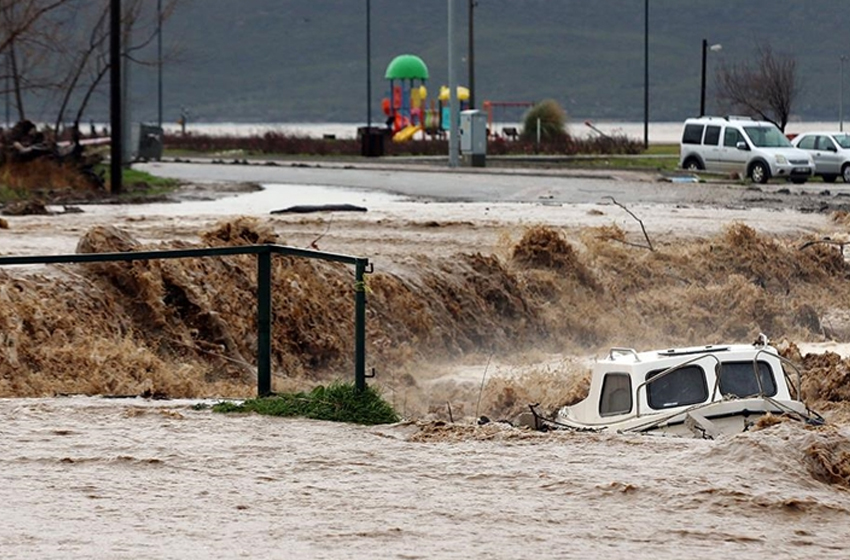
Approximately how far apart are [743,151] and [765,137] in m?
0.77

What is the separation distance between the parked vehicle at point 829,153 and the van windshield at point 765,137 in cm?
80

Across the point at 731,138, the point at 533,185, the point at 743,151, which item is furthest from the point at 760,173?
the point at 533,185

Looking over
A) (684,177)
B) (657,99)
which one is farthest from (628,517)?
(657,99)

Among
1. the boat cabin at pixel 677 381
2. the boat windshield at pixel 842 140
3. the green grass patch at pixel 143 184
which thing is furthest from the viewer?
the boat windshield at pixel 842 140

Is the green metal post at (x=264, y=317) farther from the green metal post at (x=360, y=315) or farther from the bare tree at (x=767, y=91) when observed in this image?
the bare tree at (x=767, y=91)

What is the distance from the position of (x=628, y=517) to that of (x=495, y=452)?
170 centimetres

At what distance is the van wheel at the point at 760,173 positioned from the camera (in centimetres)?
4228

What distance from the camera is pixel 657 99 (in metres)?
185

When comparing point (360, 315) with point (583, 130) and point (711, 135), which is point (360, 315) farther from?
point (583, 130)

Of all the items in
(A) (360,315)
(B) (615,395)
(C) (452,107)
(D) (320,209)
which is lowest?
(B) (615,395)

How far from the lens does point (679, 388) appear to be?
1498 cm

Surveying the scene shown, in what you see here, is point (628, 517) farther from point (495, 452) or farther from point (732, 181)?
point (732, 181)

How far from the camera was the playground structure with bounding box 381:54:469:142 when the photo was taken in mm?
81562

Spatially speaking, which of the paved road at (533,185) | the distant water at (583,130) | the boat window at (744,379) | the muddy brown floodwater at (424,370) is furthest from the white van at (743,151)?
the distant water at (583,130)
